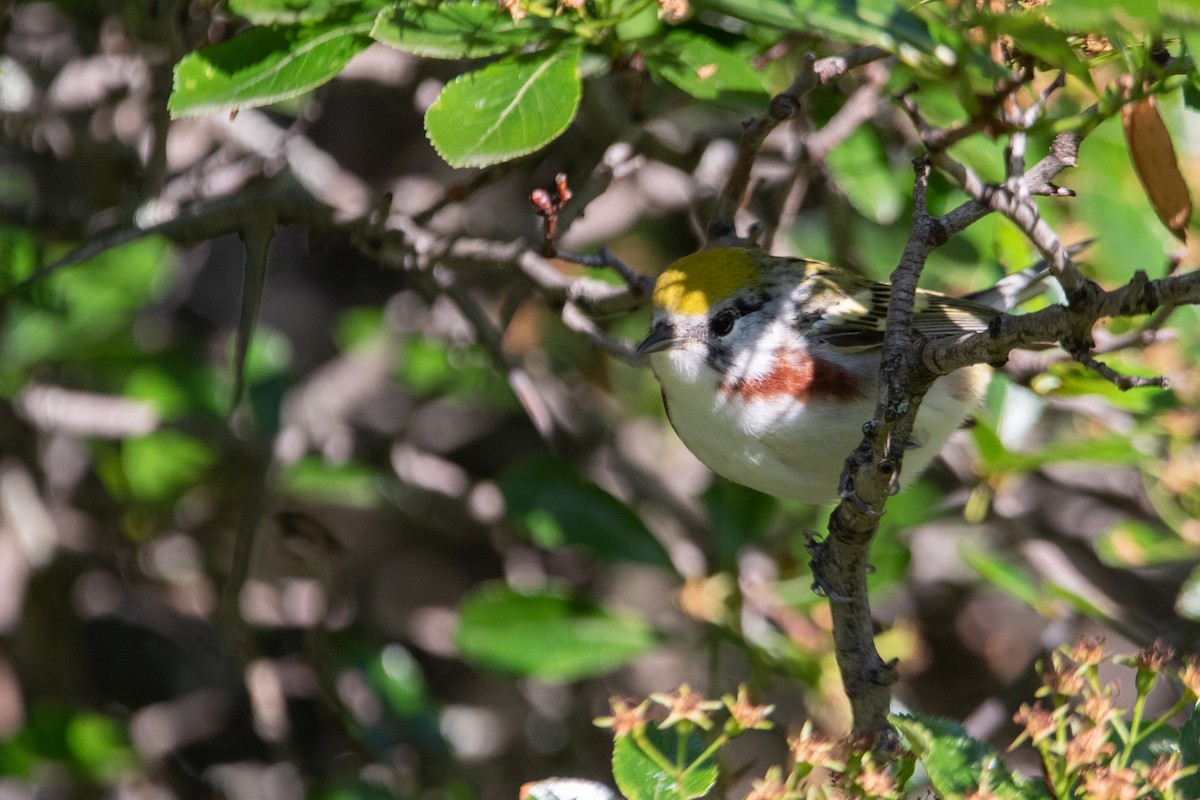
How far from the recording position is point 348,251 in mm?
5199

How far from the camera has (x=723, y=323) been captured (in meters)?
2.83

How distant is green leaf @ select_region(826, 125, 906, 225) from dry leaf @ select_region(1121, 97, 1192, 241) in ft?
3.18

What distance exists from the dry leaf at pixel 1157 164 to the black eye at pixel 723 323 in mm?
1069

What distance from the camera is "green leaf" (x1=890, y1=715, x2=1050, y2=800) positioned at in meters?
1.95

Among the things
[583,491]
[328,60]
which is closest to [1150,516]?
[583,491]

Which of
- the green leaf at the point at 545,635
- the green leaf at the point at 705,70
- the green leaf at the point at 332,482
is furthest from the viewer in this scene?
the green leaf at the point at 332,482

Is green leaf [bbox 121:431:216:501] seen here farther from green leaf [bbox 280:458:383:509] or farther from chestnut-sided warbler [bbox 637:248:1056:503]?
chestnut-sided warbler [bbox 637:248:1056:503]

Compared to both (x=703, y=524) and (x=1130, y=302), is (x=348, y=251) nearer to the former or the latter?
(x=703, y=524)

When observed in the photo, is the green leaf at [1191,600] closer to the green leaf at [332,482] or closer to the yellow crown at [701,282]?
the yellow crown at [701,282]

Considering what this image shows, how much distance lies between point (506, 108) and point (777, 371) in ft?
3.23

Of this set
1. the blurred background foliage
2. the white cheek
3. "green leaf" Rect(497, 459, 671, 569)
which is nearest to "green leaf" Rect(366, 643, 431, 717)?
the blurred background foliage

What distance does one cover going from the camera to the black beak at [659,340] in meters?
2.75

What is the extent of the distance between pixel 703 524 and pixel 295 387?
1676 millimetres

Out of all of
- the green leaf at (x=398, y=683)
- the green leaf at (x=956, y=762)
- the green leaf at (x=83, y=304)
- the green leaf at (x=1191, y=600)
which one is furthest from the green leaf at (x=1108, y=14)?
the green leaf at (x=398, y=683)
